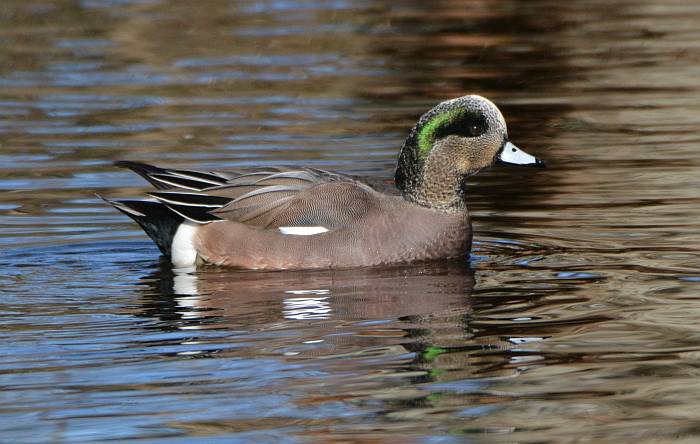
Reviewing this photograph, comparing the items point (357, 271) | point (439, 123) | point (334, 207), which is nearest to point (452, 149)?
point (439, 123)

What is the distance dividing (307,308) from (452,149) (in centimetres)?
143

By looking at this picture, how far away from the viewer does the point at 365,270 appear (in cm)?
696

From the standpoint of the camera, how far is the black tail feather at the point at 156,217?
7316mm

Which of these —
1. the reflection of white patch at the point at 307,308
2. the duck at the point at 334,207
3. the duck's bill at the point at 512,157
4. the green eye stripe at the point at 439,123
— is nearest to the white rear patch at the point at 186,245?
the duck at the point at 334,207

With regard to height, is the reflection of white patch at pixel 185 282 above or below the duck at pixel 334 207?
below

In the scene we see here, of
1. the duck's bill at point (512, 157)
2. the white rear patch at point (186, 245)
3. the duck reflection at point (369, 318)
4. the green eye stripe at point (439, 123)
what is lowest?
the duck reflection at point (369, 318)

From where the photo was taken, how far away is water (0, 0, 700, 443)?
4805mm

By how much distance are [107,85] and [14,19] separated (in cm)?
408

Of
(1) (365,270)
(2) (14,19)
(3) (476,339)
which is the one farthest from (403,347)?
(2) (14,19)

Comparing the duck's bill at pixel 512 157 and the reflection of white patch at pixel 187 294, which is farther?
the duck's bill at pixel 512 157

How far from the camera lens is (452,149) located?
23.9ft

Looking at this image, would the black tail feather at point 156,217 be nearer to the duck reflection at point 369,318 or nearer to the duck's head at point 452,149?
the duck reflection at point 369,318

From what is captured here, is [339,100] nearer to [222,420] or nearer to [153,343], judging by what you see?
[153,343]

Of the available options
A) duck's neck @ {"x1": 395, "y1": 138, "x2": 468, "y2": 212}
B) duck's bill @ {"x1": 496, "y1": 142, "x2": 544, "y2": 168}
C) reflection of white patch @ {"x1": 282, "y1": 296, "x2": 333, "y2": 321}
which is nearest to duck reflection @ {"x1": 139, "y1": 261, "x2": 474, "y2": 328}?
reflection of white patch @ {"x1": 282, "y1": 296, "x2": 333, "y2": 321}
